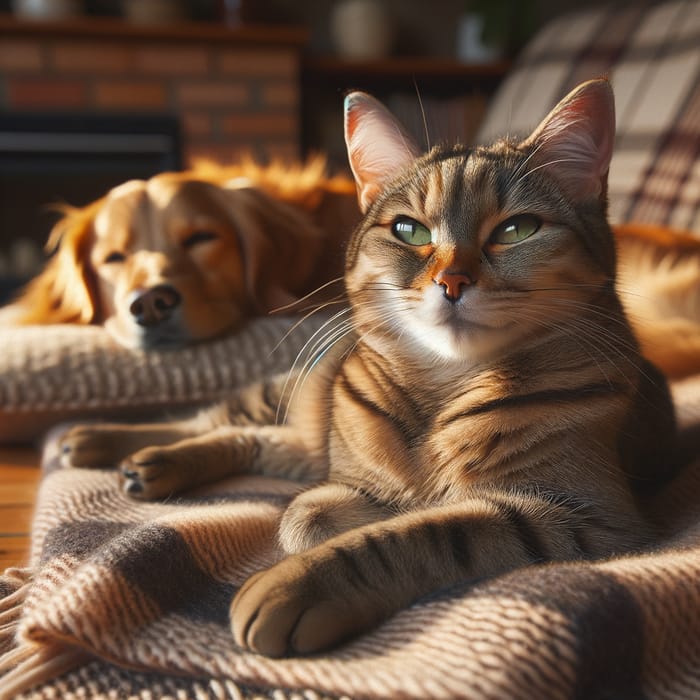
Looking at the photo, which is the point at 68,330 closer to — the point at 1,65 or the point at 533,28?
the point at 1,65

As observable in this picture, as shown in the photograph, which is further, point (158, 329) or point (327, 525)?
point (158, 329)

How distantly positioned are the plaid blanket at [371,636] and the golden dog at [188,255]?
2.56 feet

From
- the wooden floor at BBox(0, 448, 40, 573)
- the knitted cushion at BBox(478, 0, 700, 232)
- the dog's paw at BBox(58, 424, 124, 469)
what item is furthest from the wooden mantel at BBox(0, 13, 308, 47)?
the dog's paw at BBox(58, 424, 124, 469)

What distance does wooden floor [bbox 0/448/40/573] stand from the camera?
0.99m

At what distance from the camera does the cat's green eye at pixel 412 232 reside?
0.89 metres

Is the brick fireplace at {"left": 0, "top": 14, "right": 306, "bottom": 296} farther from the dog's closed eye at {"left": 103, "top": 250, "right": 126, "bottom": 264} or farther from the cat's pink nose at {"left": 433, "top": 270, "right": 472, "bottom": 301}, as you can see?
the cat's pink nose at {"left": 433, "top": 270, "right": 472, "bottom": 301}

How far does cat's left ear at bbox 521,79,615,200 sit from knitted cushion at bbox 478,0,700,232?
0.98 m

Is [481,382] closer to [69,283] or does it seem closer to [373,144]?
[373,144]

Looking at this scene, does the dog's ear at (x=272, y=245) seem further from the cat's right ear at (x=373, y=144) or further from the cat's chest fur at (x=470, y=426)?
the cat's chest fur at (x=470, y=426)

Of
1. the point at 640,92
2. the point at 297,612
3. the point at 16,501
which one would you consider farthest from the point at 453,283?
the point at 640,92

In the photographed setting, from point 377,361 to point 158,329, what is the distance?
27.2 inches

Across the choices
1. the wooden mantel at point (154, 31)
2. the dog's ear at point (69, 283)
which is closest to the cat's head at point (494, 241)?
the dog's ear at point (69, 283)

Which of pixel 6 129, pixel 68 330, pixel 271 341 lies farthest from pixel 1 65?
pixel 271 341

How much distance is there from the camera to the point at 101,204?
171 centimetres
